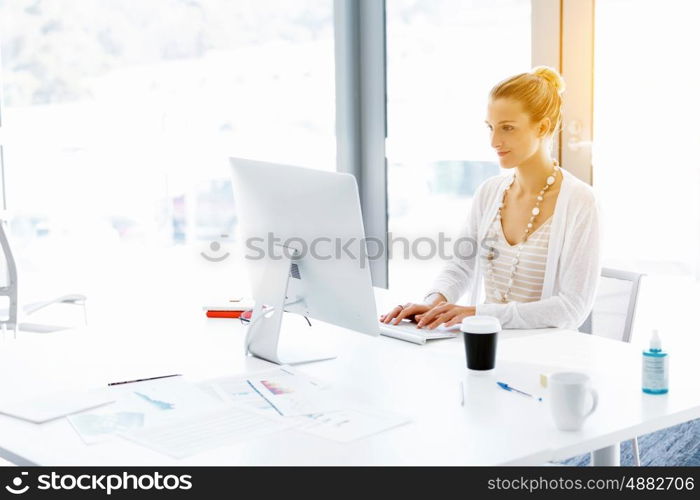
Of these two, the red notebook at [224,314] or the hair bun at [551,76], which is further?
the hair bun at [551,76]

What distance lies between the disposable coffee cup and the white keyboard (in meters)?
0.27

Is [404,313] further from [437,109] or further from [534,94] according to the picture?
[437,109]

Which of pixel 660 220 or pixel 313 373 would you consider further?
pixel 660 220

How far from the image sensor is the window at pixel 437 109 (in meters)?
3.72

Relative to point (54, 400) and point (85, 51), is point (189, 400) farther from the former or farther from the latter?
point (85, 51)

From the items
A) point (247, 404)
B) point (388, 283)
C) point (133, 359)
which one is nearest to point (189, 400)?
point (247, 404)

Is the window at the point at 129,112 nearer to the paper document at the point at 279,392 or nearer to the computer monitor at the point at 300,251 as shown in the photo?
the computer monitor at the point at 300,251

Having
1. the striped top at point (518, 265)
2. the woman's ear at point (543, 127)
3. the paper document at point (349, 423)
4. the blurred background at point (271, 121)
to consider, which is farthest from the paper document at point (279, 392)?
the blurred background at point (271, 121)

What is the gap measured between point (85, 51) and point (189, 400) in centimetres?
421

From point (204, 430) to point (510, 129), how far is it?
1.35 m

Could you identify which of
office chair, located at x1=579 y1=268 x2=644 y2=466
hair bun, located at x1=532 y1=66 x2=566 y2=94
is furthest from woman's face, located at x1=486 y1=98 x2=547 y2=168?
office chair, located at x1=579 y1=268 x2=644 y2=466

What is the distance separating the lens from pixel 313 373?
1825mm

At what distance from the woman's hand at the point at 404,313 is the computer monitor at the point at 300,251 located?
24 cm

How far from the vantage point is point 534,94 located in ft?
7.95
